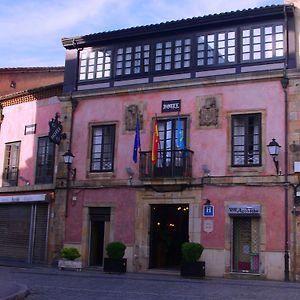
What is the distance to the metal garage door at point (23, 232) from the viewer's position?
23.4 m

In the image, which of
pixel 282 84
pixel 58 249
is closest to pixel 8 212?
pixel 58 249

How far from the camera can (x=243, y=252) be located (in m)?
19.3

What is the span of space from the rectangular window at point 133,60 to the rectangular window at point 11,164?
631cm

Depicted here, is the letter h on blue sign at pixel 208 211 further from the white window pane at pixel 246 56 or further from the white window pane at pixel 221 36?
the white window pane at pixel 221 36

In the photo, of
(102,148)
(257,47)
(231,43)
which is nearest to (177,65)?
(231,43)

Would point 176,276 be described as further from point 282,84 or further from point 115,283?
point 282,84

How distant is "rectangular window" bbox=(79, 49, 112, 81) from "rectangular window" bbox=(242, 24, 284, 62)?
5566mm

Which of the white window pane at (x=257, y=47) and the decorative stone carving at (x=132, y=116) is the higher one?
the white window pane at (x=257, y=47)

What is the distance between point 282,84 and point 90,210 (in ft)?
28.1

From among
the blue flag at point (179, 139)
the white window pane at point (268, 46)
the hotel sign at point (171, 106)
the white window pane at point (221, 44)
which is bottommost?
the blue flag at point (179, 139)

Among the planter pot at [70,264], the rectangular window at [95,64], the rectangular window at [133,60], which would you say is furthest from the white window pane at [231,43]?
the planter pot at [70,264]

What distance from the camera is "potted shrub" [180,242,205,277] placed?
1869cm

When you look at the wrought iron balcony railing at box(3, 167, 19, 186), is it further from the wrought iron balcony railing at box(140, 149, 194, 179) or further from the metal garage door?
the wrought iron balcony railing at box(140, 149, 194, 179)

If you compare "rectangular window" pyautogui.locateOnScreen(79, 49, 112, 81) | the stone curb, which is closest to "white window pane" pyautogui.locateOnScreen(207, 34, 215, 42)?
"rectangular window" pyautogui.locateOnScreen(79, 49, 112, 81)
